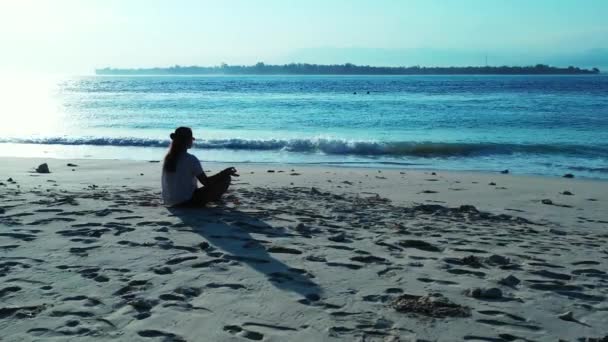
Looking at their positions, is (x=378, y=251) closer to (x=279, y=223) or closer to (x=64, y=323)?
(x=279, y=223)

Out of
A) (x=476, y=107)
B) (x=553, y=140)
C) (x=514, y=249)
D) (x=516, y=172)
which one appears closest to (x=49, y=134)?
(x=516, y=172)

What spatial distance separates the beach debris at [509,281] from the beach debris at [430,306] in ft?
2.09

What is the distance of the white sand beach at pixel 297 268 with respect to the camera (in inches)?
138

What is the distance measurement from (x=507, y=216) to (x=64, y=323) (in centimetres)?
563

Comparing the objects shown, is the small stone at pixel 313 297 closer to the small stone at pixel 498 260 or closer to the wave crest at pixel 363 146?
the small stone at pixel 498 260

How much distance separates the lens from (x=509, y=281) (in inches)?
172

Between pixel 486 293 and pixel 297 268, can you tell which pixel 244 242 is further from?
pixel 486 293

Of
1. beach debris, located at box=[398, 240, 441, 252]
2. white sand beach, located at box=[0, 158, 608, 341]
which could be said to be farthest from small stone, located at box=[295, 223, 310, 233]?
beach debris, located at box=[398, 240, 441, 252]

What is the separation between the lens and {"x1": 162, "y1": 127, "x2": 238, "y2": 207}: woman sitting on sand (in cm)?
698

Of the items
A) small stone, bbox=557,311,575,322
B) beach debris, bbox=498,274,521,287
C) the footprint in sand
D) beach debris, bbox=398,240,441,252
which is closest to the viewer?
the footprint in sand

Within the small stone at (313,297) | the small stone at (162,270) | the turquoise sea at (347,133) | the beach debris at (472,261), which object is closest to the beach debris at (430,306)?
the small stone at (313,297)

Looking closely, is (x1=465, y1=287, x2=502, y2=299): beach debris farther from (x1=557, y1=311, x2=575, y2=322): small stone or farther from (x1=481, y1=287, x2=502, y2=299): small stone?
(x1=557, y1=311, x2=575, y2=322): small stone

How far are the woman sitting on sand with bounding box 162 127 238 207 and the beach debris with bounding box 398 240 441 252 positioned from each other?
2667mm

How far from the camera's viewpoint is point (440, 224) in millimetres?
6578
